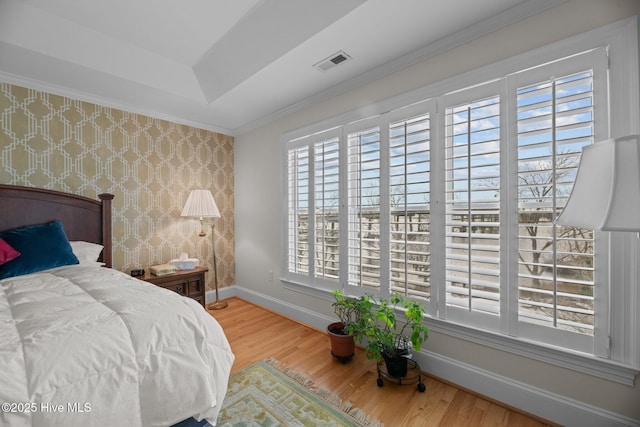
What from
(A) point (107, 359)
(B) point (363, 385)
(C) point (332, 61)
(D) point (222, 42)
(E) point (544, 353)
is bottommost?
(B) point (363, 385)

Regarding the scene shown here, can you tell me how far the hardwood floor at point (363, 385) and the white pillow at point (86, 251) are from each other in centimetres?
143

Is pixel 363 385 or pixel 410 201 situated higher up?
pixel 410 201

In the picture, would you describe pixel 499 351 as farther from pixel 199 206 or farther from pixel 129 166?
pixel 129 166

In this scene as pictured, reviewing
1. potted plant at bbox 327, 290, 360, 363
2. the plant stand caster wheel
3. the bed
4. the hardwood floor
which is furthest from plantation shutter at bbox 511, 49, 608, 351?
the bed

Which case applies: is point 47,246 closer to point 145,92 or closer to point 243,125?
point 145,92

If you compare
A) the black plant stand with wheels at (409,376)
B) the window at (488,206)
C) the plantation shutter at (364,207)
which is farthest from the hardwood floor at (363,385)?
the plantation shutter at (364,207)

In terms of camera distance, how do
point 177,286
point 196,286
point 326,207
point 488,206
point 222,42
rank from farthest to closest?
point 196,286 < point 177,286 < point 326,207 < point 222,42 < point 488,206

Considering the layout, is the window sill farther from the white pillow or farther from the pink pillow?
the pink pillow

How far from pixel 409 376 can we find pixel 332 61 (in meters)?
2.52

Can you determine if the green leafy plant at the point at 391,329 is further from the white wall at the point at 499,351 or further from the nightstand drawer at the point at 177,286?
the nightstand drawer at the point at 177,286

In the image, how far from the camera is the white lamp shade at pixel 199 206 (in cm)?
318

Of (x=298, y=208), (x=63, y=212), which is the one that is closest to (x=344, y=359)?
(x=298, y=208)

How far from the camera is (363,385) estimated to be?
193 centimetres

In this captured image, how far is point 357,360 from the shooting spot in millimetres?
2262
